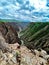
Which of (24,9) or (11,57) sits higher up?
(24,9)

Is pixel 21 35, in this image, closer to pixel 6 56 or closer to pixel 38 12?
pixel 6 56

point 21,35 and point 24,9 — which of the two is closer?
point 24,9

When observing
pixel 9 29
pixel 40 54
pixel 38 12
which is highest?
pixel 38 12

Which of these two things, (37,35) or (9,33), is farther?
(37,35)

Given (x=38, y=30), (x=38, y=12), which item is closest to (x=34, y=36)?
(x=38, y=30)
